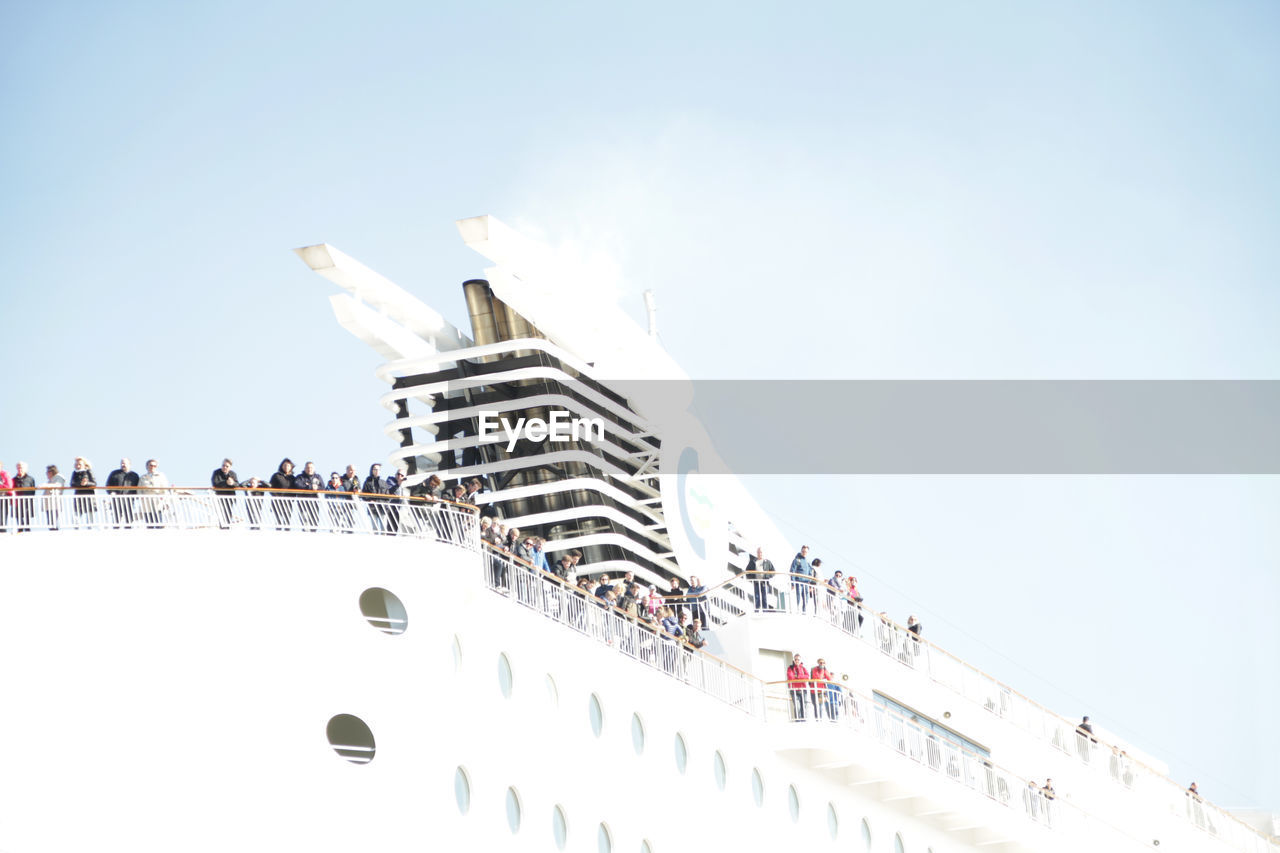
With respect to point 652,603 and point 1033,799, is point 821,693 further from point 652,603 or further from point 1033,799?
point 1033,799

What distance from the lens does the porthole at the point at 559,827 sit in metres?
24.9

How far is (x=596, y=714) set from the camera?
1042 inches

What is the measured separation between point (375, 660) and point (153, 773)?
11.0 feet

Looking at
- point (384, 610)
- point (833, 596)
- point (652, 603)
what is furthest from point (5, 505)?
point (833, 596)

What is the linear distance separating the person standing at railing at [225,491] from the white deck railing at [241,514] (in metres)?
0.01

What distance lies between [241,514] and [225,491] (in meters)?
0.39

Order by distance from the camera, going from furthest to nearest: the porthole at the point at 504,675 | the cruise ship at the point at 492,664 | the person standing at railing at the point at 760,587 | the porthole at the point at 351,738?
1. the person standing at railing at the point at 760,587
2. the porthole at the point at 504,675
3. the porthole at the point at 351,738
4. the cruise ship at the point at 492,664

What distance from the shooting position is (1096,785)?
40.8 m

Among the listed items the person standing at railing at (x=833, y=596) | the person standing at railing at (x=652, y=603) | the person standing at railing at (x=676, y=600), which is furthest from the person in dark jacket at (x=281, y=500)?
the person standing at railing at (x=833, y=596)

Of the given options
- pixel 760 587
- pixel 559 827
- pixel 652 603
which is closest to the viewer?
pixel 559 827

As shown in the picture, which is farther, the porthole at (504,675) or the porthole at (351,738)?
the porthole at (504,675)

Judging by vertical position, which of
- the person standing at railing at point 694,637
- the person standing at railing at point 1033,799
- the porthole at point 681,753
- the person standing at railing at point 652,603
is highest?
the person standing at railing at point 652,603

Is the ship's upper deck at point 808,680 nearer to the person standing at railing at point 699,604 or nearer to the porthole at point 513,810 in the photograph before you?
the person standing at railing at point 699,604

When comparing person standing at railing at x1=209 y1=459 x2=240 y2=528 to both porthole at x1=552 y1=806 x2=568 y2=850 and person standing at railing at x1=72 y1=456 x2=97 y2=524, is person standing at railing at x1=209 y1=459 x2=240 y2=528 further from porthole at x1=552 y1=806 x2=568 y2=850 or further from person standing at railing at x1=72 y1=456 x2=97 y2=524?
porthole at x1=552 y1=806 x2=568 y2=850
